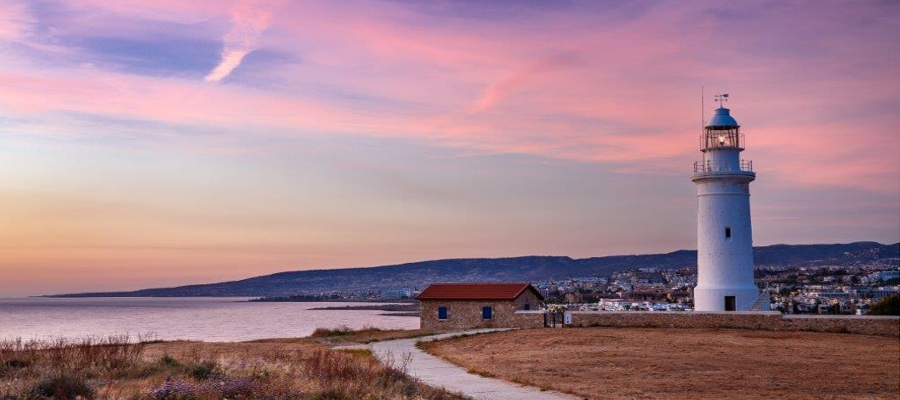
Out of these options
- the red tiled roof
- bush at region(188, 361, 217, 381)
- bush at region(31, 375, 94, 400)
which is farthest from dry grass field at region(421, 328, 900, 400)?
bush at region(31, 375, 94, 400)

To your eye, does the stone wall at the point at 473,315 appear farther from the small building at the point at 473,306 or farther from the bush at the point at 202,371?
the bush at the point at 202,371

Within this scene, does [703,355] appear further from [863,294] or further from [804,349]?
[863,294]

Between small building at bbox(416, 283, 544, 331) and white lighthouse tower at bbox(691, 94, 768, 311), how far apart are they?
26.6ft

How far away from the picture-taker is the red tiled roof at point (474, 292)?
134 ft

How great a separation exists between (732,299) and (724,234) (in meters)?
2.78

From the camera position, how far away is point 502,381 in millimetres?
19609

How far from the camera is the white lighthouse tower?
37.2 metres

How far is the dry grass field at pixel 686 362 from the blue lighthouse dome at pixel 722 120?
34.6 feet

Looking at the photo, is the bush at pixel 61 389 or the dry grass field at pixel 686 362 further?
the dry grass field at pixel 686 362

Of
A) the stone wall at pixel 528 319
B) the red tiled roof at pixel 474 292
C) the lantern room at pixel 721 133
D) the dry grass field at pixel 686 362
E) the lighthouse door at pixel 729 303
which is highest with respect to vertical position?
the lantern room at pixel 721 133

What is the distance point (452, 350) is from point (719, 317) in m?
11.9

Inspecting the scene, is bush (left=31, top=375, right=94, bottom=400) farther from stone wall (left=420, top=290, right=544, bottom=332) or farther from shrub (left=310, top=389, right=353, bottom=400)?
stone wall (left=420, top=290, right=544, bottom=332)

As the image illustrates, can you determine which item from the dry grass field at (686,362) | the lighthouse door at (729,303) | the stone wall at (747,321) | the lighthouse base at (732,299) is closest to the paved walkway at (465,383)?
the dry grass field at (686,362)

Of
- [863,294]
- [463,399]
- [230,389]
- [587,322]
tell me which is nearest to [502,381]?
[463,399]
